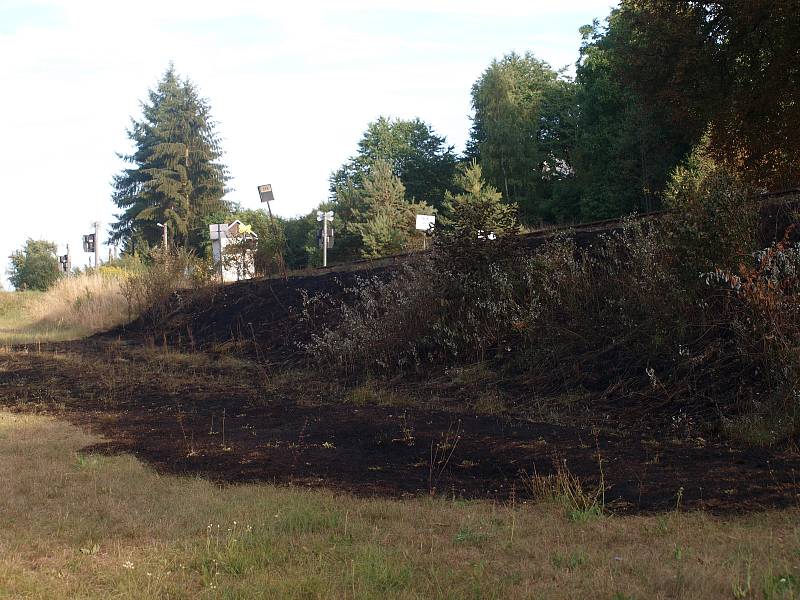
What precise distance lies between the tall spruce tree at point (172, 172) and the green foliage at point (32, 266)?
20.9ft

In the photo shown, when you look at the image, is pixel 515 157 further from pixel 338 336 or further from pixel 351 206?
pixel 338 336

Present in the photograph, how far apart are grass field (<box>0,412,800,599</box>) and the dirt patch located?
0.50 metres

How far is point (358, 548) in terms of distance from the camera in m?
4.71

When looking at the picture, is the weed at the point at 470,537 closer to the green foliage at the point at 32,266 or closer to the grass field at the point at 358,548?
the grass field at the point at 358,548

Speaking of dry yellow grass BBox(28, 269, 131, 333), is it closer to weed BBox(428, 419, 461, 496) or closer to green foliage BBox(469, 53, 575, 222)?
weed BBox(428, 419, 461, 496)

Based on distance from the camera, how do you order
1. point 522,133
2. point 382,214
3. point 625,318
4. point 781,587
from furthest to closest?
point 522,133, point 382,214, point 625,318, point 781,587

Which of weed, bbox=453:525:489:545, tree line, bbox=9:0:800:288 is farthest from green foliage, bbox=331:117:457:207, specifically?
weed, bbox=453:525:489:545

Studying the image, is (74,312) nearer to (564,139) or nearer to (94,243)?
(94,243)

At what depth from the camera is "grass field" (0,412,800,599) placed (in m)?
4.04

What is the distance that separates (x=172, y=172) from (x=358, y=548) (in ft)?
217

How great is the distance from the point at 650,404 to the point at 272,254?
61.2 feet

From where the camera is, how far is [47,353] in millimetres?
19219

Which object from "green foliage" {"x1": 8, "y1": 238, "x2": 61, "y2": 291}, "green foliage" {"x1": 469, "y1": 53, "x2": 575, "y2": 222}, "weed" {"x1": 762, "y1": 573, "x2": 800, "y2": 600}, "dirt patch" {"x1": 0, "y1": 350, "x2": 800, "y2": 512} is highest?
"green foliage" {"x1": 469, "y1": 53, "x2": 575, "y2": 222}

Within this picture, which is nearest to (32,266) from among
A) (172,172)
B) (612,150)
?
(172,172)
